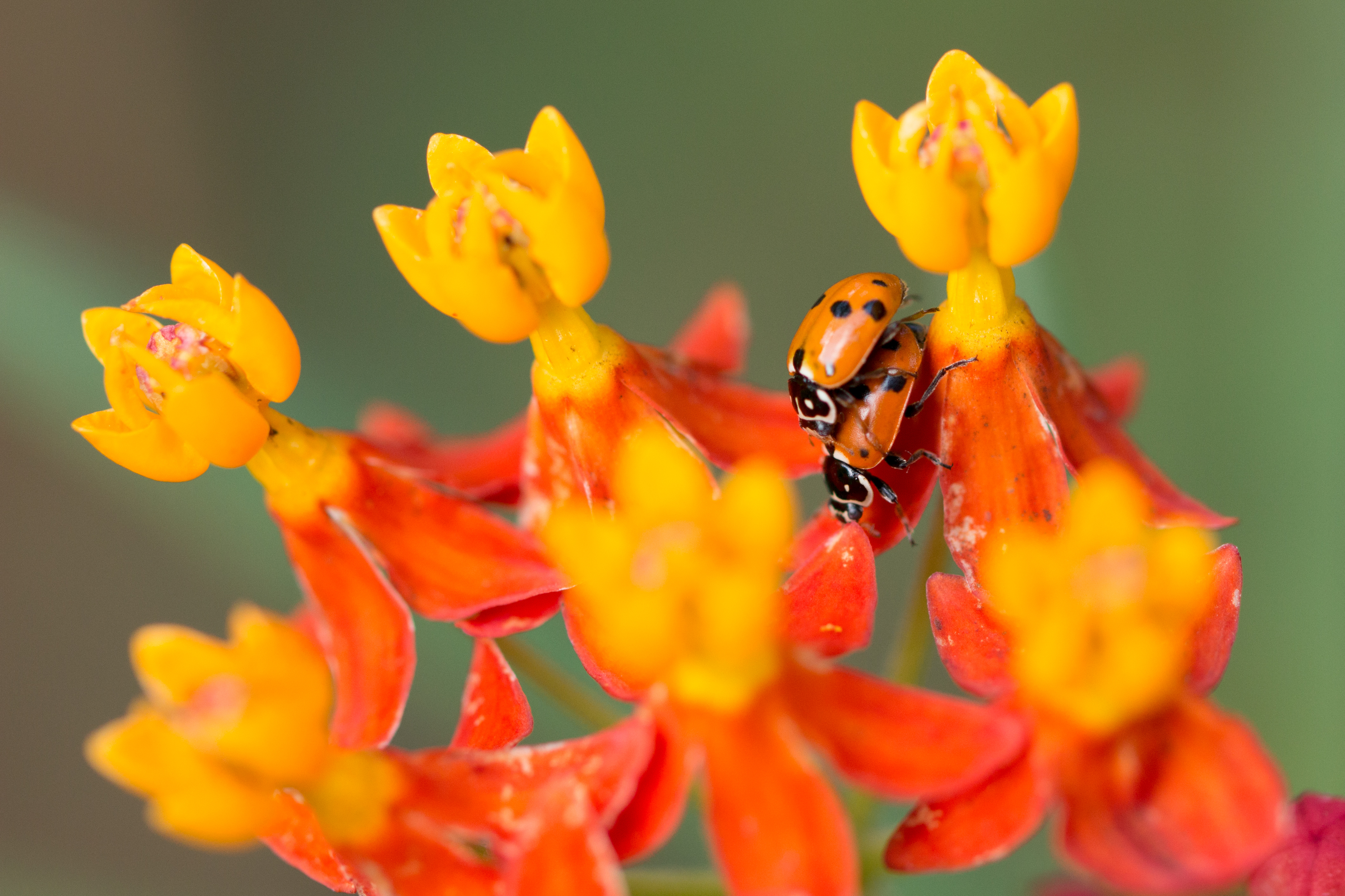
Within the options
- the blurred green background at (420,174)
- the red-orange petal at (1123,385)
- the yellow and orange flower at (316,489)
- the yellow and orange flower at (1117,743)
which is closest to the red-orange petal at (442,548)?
the yellow and orange flower at (316,489)

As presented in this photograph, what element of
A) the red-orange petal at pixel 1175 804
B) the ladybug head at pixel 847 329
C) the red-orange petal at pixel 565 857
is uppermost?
the ladybug head at pixel 847 329

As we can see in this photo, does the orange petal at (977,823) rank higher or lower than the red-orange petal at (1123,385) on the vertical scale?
lower

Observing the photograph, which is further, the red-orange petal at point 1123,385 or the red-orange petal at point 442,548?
the red-orange petal at point 1123,385

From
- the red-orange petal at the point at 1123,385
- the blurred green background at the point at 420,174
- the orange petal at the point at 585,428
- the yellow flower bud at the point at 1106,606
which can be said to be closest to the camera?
the yellow flower bud at the point at 1106,606

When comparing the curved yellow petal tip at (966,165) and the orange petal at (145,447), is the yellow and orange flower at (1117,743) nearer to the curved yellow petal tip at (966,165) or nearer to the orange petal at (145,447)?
the curved yellow petal tip at (966,165)

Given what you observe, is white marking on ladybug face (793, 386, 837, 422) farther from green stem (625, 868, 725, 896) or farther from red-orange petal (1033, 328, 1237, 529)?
green stem (625, 868, 725, 896)

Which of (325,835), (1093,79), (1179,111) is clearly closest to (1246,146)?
(1179,111)

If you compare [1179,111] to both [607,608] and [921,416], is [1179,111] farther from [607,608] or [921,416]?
[607,608]

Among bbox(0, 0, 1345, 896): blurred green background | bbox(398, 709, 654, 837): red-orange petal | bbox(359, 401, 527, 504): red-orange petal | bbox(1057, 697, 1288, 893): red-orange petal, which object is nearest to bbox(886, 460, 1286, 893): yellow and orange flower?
bbox(1057, 697, 1288, 893): red-orange petal
